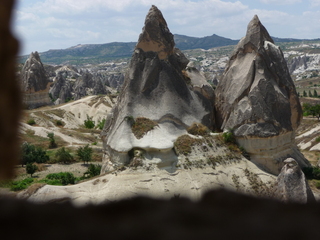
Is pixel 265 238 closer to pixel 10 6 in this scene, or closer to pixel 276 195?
pixel 10 6

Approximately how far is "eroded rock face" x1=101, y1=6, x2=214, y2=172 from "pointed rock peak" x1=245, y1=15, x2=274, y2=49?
12.2 ft

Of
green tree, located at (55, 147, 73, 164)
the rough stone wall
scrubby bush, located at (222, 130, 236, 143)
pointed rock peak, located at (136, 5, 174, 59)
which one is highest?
pointed rock peak, located at (136, 5, 174, 59)

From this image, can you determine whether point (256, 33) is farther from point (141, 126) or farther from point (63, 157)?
point (63, 157)

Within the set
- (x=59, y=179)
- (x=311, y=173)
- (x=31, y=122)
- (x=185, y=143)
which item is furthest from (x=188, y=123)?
(x=31, y=122)

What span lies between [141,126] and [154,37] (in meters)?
5.42

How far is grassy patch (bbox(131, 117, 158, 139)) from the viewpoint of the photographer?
55.7 ft

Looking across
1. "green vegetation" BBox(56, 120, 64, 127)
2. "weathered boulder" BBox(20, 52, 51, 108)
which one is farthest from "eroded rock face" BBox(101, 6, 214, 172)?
"weathered boulder" BBox(20, 52, 51, 108)

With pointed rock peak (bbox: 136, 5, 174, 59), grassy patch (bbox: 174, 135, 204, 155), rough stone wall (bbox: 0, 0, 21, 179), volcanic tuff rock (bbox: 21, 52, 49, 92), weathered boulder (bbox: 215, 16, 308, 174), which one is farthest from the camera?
volcanic tuff rock (bbox: 21, 52, 49, 92)

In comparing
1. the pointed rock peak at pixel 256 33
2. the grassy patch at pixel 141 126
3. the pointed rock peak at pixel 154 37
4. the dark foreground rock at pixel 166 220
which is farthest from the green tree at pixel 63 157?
the dark foreground rock at pixel 166 220

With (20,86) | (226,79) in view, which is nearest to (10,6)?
(20,86)

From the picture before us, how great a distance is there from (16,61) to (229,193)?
2.05 metres

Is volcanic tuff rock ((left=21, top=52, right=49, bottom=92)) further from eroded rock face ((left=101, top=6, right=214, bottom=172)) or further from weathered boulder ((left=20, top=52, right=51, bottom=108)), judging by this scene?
eroded rock face ((left=101, top=6, right=214, bottom=172))

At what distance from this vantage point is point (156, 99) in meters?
18.6

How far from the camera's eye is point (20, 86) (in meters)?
2.29
